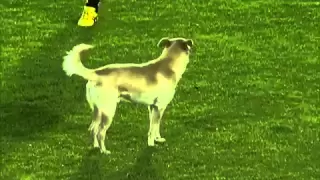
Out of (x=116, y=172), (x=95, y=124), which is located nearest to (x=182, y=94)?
(x=95, y=124)

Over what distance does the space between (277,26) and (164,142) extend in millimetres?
3304

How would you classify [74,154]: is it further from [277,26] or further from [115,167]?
[277,26]

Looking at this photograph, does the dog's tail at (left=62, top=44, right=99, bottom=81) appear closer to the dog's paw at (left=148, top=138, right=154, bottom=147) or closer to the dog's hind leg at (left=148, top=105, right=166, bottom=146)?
the dog's hind leg at (left=148, top=105, right=166, bottom=146)

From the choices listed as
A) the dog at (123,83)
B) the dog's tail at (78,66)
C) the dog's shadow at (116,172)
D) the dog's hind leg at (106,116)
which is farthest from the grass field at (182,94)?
the dog's tail at (78,66)

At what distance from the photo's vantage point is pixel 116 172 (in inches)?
208

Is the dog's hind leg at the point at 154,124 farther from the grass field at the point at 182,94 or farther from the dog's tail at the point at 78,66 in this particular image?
the dog's tail at the point at 78,66

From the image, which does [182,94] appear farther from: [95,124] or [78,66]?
[78,66]

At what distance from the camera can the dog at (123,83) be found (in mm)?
5223

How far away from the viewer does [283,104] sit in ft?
21.3

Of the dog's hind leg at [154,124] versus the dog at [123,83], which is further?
the dog's hind leg at [154,124]

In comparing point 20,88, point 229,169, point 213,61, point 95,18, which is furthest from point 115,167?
point 95,18

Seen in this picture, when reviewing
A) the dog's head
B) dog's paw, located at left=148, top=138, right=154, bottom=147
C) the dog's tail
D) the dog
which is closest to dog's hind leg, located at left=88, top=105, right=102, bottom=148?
the dog

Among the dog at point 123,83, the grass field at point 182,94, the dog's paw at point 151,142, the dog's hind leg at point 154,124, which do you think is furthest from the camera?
the dog's paw at point 151,142

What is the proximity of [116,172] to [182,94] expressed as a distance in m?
1.57
